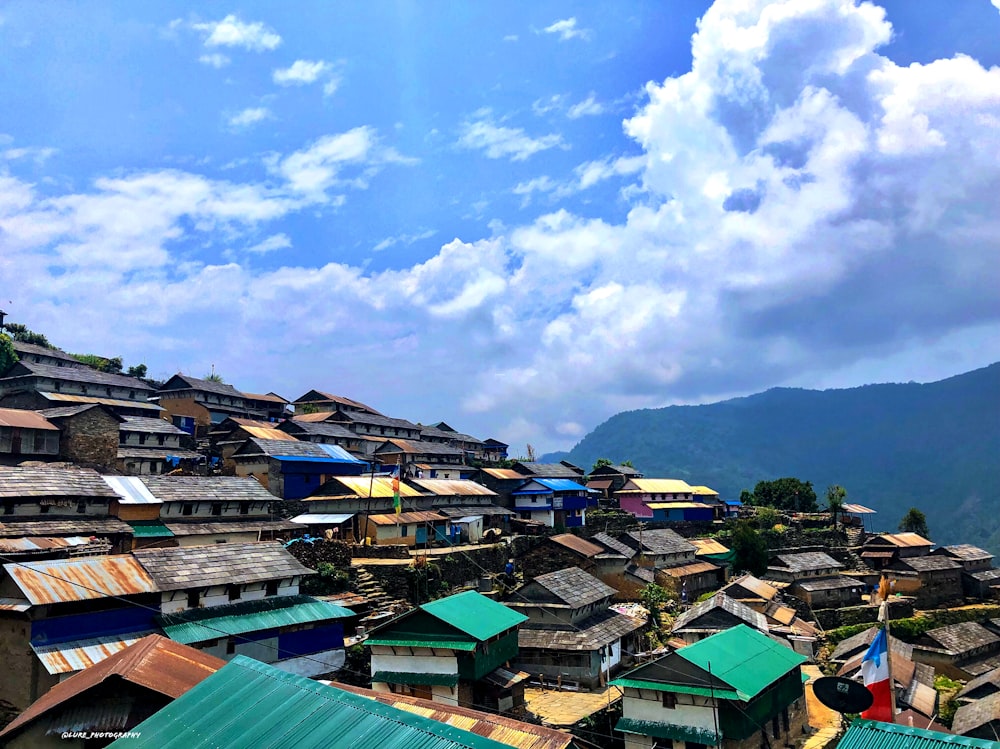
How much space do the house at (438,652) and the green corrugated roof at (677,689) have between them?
601 centimetres

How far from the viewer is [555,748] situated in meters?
14.9

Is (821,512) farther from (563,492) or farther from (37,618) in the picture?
(37,618)

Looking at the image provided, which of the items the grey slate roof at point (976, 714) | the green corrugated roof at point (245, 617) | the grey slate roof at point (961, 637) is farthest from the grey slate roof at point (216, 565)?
the grey slate roof at point (961, 637)

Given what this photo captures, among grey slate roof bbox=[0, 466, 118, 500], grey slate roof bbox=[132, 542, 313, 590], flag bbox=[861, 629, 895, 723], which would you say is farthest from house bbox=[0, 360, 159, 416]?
flag bbox=[861, 629, 895, 723]

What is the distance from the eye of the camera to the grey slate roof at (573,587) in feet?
133

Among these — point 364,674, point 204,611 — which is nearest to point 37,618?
point 204,611

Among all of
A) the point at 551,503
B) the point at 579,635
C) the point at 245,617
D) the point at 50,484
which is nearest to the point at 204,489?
the point at 50,484

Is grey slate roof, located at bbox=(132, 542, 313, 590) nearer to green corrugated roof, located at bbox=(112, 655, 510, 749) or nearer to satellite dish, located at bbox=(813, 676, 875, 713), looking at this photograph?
green corrugated roof, located at bbox=(112, 655, 510, 749)

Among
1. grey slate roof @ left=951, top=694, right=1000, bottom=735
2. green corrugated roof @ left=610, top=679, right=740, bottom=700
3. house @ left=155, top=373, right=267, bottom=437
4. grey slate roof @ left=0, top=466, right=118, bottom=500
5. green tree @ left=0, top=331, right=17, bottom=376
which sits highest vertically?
green tree @ left=0, top=331, right=17, bottom=376

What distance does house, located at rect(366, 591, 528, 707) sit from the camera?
1153 inches

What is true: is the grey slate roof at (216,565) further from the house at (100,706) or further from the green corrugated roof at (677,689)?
the green corrugated roof at (677,689)

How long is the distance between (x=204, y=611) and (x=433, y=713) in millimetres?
15181

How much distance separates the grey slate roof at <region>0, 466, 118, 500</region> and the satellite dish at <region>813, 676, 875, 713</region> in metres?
36.0

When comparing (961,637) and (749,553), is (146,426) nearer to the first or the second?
(749,553)
